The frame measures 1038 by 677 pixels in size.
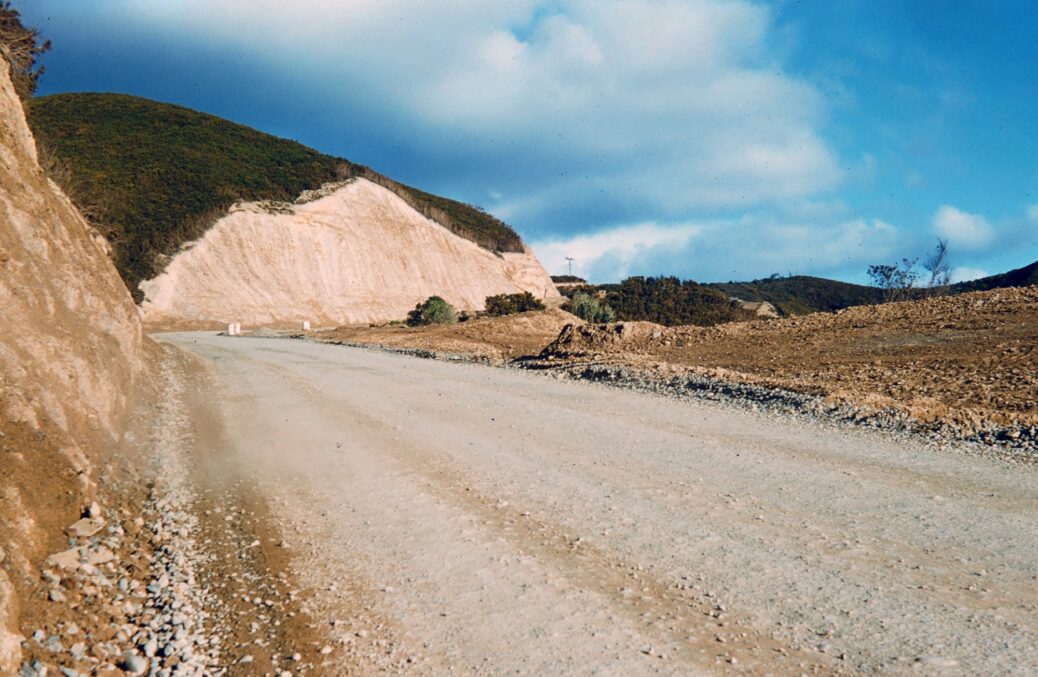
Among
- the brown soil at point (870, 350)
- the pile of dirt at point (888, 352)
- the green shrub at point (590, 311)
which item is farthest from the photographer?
the green shrub at point (590, 311)

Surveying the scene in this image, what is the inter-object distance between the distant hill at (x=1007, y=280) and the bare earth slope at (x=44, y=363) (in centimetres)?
8080

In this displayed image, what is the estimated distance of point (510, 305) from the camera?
4703 centimetres

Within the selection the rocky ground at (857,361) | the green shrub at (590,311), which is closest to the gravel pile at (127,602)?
the rocky ground at (857,361)

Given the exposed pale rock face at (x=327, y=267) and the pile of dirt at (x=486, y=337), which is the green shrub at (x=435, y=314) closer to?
the pile of dirt at (x=486, y=337)

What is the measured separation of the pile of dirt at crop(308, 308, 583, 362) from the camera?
2523 centimetres

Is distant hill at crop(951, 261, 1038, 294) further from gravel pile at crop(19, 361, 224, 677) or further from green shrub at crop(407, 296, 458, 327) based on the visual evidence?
gravel pile at crop(19, 361, 224, 677)

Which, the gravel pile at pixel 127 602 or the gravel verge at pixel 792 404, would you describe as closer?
the gravel pile at pixel 127 602

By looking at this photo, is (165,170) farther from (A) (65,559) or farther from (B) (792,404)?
(A) (65,559)

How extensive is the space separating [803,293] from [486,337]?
342ft

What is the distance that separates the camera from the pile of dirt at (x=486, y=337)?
2523cm

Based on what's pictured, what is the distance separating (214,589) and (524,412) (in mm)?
6896

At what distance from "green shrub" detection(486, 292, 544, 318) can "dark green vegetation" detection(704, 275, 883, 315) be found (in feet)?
209

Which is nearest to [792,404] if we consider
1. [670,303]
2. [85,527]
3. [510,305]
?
[85,527]

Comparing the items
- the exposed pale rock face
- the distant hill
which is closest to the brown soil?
the exposed pale rock face
